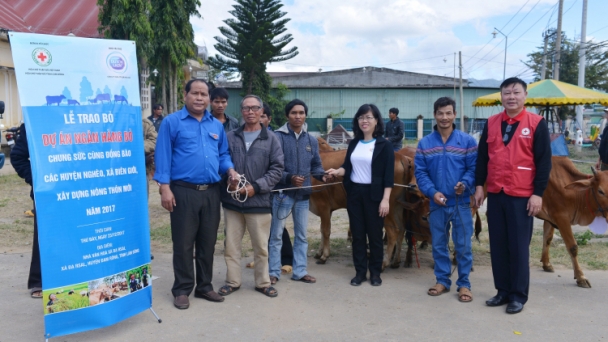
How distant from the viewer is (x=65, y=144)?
146 inches

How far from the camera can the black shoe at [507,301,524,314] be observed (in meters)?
4.62

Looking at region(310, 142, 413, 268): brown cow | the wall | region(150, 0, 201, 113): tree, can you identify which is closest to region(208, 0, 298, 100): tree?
the wall

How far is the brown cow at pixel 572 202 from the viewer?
18.2 ft

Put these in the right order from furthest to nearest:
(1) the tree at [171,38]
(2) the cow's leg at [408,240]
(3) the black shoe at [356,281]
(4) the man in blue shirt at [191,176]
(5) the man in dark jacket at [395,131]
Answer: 1. (1) the tree at [171,38]
2. (5) the man in dark jacket at [395,131]
3. (2) the cow's leg at [408,240]
4. (3) the black shoe at [356,281]
5. (4) the man in blue shirt at [191,176]

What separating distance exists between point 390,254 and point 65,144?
12.5 ft

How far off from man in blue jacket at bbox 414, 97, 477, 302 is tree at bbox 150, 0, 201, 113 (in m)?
15.3

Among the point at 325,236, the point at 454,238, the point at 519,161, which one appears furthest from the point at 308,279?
the point at 519,161

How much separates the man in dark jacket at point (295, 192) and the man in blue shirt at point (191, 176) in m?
0.81

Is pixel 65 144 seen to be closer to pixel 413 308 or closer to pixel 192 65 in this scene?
pixel 413 308

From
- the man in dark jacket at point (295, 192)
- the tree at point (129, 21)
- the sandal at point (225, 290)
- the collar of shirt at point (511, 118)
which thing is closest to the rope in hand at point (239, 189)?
the man in dark jacket at point (295, 192)

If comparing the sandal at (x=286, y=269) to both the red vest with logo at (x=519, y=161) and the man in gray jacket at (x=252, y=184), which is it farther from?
the red vest with logo at (x=519, y=161)

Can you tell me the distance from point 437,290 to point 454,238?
21.7 inches

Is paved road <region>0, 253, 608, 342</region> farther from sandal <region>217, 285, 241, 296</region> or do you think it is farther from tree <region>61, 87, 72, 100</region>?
tree <region>61, 87, 72, 100</region>

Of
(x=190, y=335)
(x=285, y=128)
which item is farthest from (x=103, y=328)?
(x=285, y=128)
